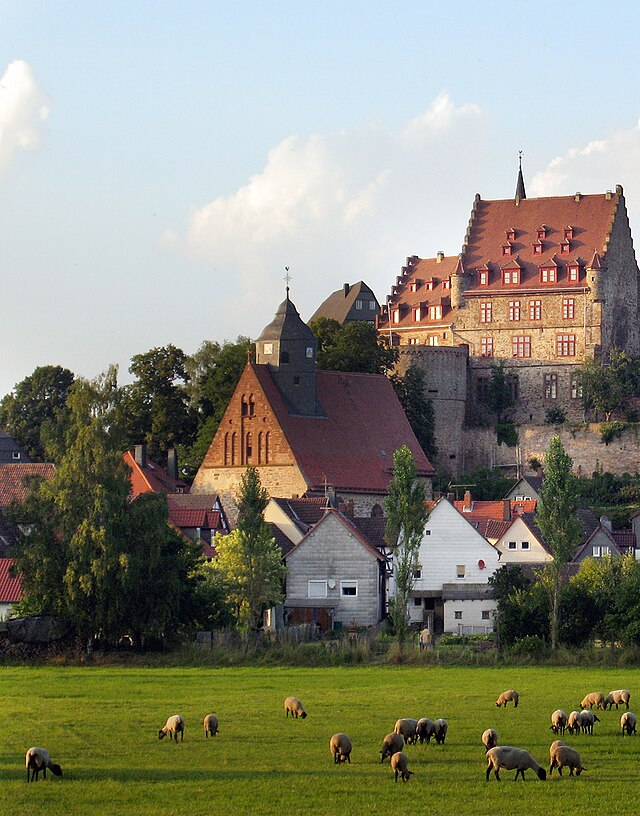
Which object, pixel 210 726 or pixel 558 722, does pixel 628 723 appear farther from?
pixel 210 726

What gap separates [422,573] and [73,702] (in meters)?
33.0

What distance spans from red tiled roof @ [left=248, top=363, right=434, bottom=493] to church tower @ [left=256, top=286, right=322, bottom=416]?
48cm

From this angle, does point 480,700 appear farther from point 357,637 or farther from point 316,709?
point 357,637

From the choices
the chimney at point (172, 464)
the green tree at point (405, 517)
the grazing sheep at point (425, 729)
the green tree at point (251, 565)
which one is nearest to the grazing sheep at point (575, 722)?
the grazing sheep at point (425, 729)

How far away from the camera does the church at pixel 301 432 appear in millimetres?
87062

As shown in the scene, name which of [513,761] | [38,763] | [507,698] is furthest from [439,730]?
[38,763]

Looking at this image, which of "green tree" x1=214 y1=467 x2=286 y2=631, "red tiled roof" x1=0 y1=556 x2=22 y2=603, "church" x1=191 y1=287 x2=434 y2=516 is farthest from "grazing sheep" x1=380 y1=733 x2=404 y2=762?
"church" x1=191 y1=287 x2=434 y2=516

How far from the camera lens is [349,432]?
9038cm

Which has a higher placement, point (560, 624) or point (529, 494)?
point (529, 494)

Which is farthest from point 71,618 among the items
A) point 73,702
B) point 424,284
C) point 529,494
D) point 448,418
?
point 424,284

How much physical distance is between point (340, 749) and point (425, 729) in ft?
8.36

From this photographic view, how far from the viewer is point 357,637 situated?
184 feet

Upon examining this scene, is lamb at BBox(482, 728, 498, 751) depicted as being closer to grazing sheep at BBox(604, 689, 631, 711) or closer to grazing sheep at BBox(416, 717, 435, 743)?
grazing sheep at BBox(416, 717, 435, 743)

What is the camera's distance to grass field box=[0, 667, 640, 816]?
24.8 m
